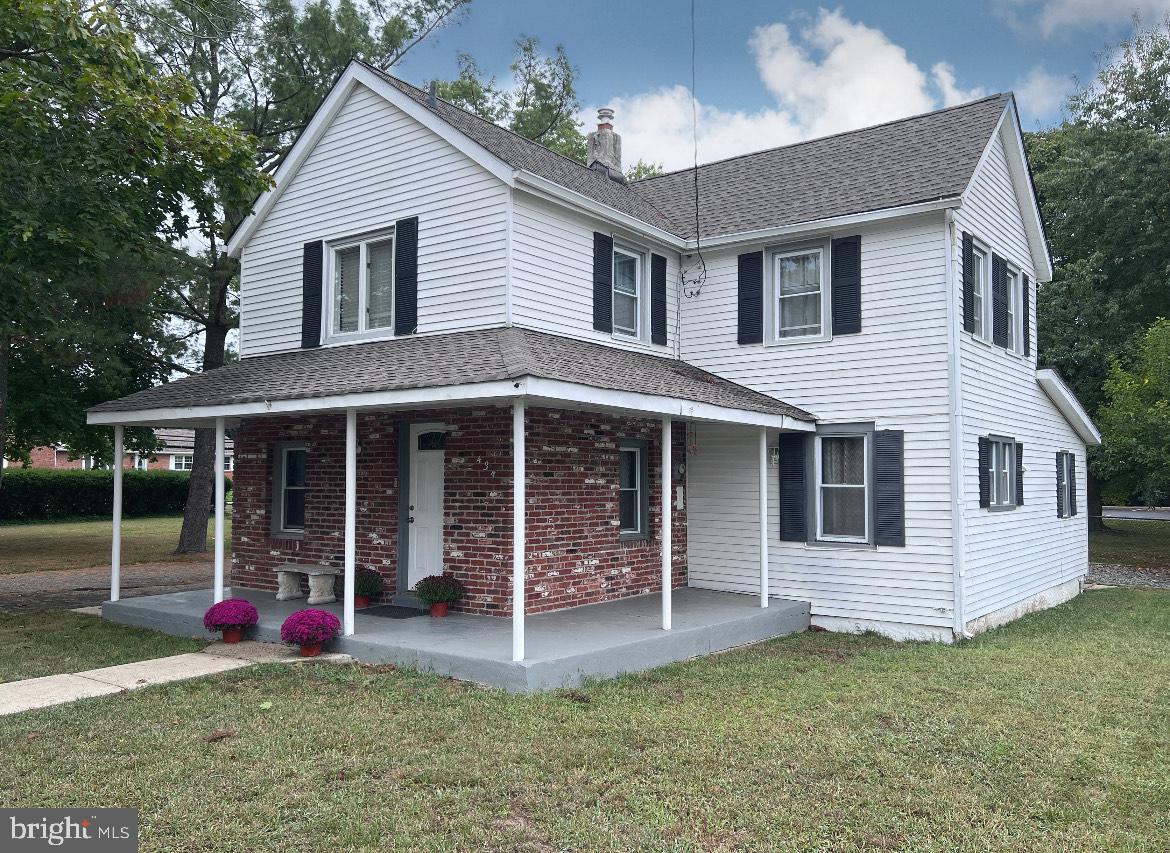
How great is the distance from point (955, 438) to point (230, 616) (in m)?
8.70

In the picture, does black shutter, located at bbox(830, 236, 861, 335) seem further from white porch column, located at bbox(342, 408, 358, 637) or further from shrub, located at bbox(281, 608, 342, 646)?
shrub, located at bbox(281, 608, 342, 646)

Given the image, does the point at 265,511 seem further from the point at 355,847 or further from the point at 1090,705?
the point at 1090,705

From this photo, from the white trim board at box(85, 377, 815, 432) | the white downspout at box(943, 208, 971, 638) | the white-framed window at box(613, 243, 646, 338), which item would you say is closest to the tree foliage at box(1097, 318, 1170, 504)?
the white downspout at box(943, 208, 971, 638)

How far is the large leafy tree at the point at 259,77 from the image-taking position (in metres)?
19.2

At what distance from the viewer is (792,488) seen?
12.1 metres

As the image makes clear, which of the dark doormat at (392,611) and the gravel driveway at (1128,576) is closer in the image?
the dark doormat at (392,611)

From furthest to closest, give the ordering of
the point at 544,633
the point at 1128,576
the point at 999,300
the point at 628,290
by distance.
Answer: the point at 1128,576
the point at 999,300
the point at 628,290
the point at 544,633

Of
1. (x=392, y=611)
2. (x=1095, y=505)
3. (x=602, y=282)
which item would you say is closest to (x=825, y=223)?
(x=602, y=282)

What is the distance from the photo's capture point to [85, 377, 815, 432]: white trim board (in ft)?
25.6

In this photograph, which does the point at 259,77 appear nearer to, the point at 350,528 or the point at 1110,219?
the point at 350,528

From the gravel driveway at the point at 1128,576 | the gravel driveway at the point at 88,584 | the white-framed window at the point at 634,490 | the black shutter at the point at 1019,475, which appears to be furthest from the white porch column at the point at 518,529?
the gravel driveway at the point at 1128,576

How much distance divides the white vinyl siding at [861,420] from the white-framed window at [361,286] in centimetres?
457

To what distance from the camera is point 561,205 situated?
36.5 feet

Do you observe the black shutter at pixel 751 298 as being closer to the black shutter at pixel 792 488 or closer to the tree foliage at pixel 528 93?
the black shutter at pixel 792 488
